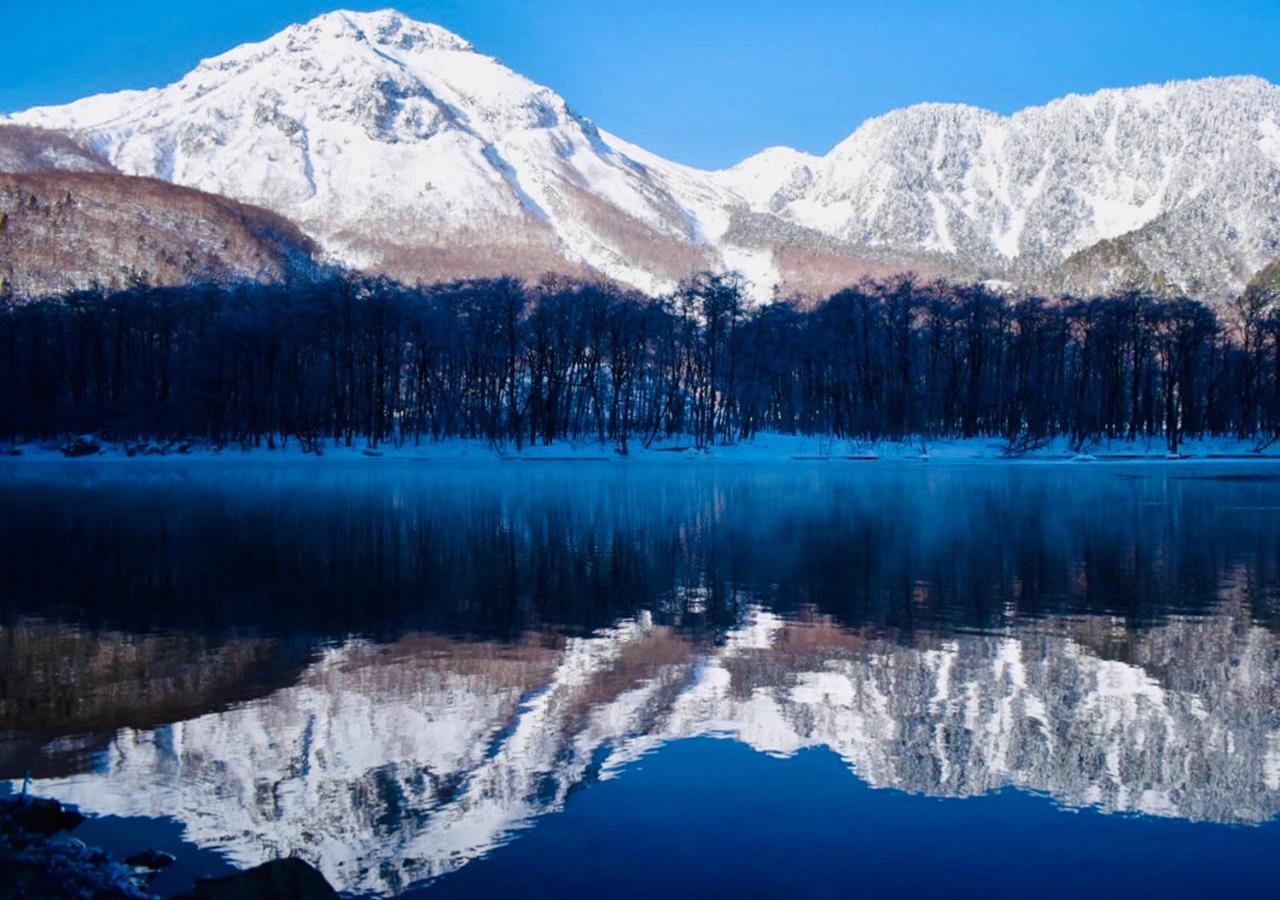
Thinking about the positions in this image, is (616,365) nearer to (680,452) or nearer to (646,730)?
(680,452)

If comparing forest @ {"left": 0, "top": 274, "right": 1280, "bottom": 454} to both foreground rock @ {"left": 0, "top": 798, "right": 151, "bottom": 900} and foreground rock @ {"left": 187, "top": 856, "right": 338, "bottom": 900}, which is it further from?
foreground rock @ {"left": 187, "top": 856, "right": 338, "bottom": 900}

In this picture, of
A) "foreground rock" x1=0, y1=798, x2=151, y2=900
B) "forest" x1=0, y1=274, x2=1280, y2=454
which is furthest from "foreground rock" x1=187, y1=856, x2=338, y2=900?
"forest" x1=0, y1=274, x2=1280, y2=454

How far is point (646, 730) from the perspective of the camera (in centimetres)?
1147

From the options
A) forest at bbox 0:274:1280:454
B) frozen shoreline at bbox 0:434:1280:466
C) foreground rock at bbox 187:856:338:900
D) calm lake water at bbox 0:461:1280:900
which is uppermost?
forest at bbox 0:274:1280:454

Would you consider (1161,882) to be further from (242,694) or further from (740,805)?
(242,694)

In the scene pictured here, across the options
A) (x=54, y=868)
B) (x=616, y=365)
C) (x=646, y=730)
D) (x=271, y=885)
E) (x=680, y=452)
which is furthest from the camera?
(x=616, y=365)

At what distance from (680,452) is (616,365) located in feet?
36.5

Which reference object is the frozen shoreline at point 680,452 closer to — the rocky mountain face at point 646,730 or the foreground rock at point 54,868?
the rocky mountain face at point 646,730

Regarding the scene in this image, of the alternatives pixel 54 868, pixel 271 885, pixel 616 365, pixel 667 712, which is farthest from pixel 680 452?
pixel 271 885

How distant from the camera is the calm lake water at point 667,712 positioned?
27.2 ft

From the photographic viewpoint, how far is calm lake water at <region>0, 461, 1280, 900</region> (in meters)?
8.30

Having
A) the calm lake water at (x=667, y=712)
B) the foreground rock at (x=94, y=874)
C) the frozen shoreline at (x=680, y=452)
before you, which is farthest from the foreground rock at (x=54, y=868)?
the frozen shoreline at (x=680, y=452)

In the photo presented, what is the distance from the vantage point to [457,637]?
16234 mm

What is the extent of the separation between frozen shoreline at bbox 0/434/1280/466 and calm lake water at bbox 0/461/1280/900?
57038 mm
